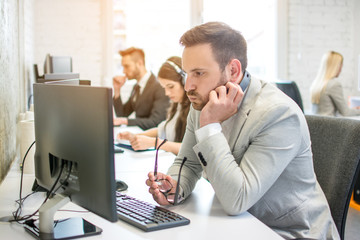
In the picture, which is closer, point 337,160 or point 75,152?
point 75,152

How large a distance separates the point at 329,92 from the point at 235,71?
3187 mm

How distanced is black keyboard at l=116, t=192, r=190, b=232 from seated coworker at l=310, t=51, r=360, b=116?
3323 mm

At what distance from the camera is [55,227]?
1.11 meters

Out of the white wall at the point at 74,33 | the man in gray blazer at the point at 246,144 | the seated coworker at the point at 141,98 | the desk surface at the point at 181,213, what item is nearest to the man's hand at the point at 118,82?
the seated coworker at the point at 141,98

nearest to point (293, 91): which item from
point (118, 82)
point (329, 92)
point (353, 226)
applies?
point (329, 92)

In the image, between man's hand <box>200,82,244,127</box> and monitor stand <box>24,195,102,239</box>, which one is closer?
monitor stand <box>24,195,102,239</box>

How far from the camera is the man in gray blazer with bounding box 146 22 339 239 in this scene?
1191mm

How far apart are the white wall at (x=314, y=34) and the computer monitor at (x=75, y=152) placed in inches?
176

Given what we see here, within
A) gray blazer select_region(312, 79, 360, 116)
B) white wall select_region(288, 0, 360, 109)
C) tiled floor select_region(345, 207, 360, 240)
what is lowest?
tiled floor select_region(345, 207, 360, 240)

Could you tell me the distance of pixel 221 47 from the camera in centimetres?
133

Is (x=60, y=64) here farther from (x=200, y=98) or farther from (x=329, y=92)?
(x=329, y=92)

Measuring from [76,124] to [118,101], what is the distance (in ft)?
10.5

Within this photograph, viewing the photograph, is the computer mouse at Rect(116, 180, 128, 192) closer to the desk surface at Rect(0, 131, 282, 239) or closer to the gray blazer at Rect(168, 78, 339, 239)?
the desk surface at Rect(0, 131, 282, 239)

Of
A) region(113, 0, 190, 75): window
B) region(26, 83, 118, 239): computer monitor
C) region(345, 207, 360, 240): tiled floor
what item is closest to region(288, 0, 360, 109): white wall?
region(113, 0, 190, 75): window
